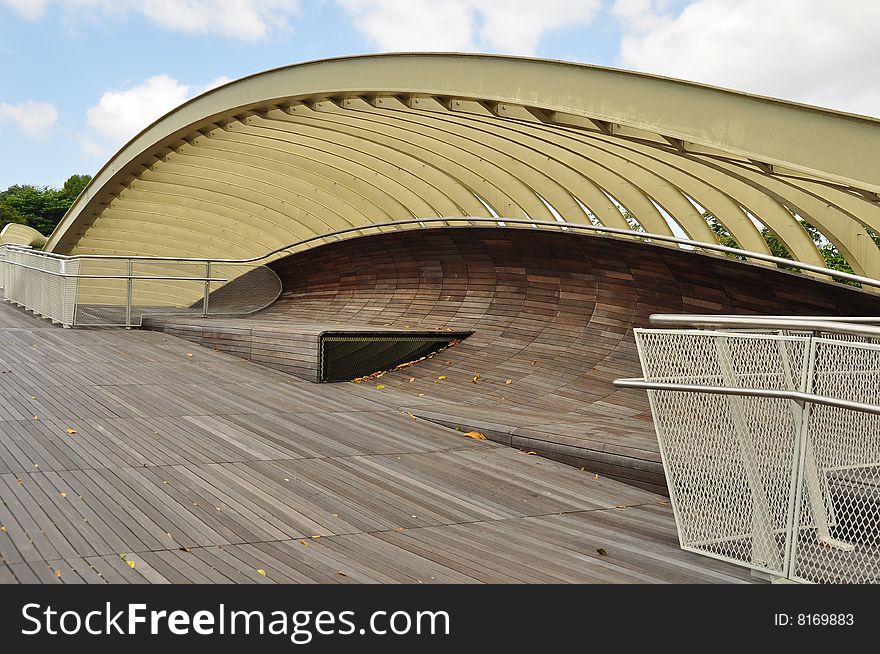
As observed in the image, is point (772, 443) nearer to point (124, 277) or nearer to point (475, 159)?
point (475, 159)

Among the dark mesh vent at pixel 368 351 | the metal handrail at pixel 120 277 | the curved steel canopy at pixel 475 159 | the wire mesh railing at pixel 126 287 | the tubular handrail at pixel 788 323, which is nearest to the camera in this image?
the tubular handrail at pixel 788 323

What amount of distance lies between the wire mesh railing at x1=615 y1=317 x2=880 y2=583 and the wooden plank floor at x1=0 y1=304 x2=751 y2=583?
1.14 feet

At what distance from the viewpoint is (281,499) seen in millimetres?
6227

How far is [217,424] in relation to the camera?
8445 mm

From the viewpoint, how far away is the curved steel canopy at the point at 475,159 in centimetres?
835

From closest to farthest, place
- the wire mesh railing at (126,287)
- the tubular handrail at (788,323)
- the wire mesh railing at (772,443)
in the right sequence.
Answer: the tubular handrail at (788,323)
the wire mesh railing at (772,443)
the wire mesh railing at (126,287)

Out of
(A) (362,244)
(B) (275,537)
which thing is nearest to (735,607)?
(B) (275,537)

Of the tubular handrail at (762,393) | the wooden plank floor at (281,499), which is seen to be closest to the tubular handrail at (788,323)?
the tubular handrail at (762,393)

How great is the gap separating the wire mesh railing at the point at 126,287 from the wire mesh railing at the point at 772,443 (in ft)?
39.2

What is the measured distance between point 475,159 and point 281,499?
37.2 ft

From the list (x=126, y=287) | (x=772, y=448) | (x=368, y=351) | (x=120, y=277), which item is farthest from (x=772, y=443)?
(x=120, y=277)

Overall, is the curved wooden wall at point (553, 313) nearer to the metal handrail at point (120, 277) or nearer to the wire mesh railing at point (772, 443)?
the metal handrail at point (120, 277)

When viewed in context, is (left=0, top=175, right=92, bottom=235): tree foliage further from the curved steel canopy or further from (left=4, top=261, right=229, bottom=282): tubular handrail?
(left=4, top=261, right=229, bottom=282): tubular handrail

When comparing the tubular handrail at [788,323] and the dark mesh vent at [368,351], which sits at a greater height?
the tubular handrail at [788,323]
